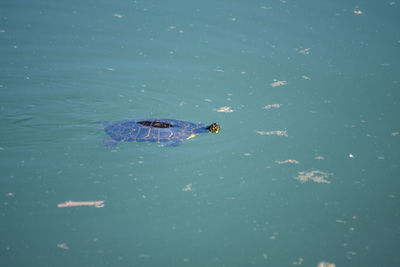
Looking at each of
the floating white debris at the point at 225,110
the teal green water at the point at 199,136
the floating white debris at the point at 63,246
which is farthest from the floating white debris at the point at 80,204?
the floating white debris at the point at 225,110

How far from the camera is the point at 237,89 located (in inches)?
271

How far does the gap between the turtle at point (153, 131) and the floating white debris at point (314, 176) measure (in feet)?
4.59

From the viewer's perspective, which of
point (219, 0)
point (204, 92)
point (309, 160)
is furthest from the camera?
point (219, 0)

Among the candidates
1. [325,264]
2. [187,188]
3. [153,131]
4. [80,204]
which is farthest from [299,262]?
[153,131]

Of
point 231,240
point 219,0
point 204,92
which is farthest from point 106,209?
point 219,0

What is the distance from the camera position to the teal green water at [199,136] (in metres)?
4.06

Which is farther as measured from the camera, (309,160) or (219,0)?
(219,0)

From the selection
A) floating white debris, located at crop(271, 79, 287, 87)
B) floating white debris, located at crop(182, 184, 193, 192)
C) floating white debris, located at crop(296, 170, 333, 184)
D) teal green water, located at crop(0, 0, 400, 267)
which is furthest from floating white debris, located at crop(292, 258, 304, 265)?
floating white debris, located at crop(271, 79, 287, 87)

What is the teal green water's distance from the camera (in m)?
4.06

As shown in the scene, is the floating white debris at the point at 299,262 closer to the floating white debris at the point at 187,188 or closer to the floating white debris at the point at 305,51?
the floating white debris at the point at 187,188

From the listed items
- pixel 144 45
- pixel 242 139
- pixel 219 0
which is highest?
pixel 219 0

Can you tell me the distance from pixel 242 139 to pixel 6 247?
3326mm

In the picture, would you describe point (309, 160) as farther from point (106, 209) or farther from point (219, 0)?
point (219, 0)

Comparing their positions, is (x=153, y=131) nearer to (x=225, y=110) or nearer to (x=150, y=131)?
(x=150, y=131)
